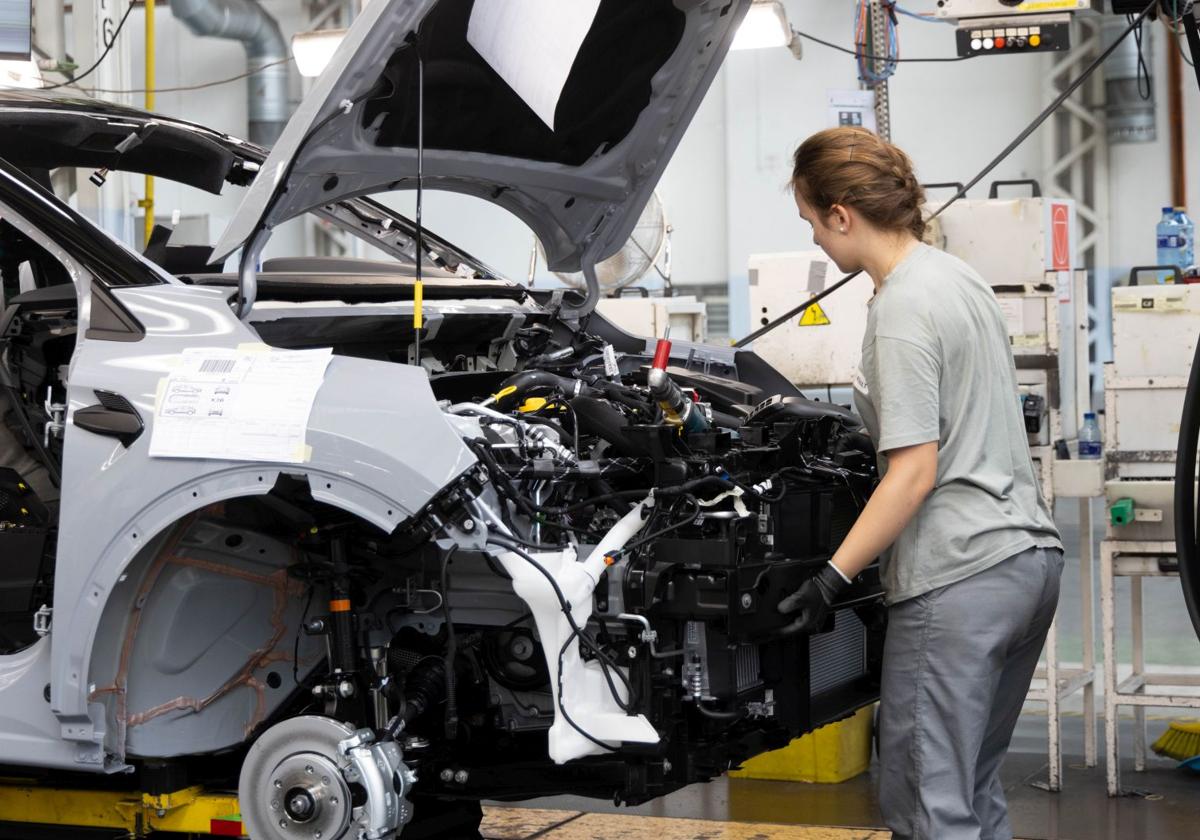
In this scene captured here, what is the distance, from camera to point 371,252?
1395cm

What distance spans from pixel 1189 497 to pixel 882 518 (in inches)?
68.7

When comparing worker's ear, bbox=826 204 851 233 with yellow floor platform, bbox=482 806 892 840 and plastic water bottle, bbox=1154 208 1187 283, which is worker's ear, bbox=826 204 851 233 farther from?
plastic water bottle, bbox=1154 208 1187 283

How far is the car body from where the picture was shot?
8.98ft

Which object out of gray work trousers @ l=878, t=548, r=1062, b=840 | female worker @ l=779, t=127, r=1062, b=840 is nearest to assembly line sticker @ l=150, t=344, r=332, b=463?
female worker @ l=779, t=127, r=1062, b=840

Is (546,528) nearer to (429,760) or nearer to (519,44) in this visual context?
(429,760)

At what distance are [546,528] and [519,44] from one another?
3.89ft

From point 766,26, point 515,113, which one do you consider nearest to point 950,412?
point 515,113

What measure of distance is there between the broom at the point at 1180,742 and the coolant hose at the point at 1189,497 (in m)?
1.43

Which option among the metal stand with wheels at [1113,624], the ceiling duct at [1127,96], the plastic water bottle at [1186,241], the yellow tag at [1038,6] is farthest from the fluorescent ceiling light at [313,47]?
the ceiling duct at [1127,96]

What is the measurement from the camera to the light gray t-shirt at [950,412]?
2648mm

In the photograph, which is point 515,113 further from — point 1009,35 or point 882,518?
point 1009,35

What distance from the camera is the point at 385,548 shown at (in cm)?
305

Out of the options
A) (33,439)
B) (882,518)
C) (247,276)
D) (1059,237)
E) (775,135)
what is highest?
(775,135)

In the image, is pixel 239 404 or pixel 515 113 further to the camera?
pixel 515 113
